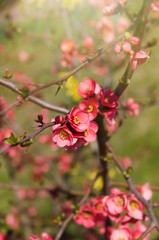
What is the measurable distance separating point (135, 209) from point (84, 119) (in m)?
0.59

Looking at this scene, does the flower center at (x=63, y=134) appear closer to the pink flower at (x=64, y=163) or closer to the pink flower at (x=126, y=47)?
the pink flower at (x=126, y=47)

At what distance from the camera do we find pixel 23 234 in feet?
8.70

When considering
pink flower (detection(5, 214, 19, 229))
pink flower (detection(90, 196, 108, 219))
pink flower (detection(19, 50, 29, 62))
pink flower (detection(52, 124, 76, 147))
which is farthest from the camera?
pink flower (detection(19, 50, 29, 62))

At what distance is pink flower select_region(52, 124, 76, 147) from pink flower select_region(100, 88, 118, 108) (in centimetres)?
21

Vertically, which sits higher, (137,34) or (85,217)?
(137,34)

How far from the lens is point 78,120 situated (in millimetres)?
857

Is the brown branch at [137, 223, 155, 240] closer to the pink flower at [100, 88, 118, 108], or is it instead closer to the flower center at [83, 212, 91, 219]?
the flower center at [83, 212, 91, 219]

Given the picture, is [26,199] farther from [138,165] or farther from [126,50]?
[126,50]

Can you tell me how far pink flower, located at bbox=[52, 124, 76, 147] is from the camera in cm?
84

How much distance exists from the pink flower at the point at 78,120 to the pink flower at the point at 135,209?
1.75 ft

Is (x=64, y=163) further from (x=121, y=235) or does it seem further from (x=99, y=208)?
(x=121, y=235)

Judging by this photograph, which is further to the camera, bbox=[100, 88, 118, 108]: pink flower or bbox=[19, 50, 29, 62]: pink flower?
bbox=[19, 50, 29, 62]: pink flower

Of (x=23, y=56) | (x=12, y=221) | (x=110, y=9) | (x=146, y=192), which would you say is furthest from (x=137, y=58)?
(x=23, y=56)

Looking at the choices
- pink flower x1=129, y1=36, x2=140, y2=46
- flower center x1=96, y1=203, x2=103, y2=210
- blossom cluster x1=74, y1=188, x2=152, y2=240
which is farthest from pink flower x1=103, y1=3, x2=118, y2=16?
flower center x1=96, y1=203, x2=103, y2=210
